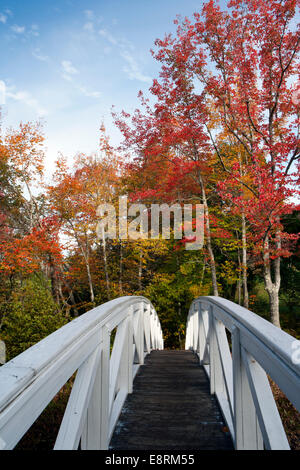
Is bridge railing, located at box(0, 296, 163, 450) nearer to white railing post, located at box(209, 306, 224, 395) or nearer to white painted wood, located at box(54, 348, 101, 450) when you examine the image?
white painted wood, located at box(54, 348, 101, 450)

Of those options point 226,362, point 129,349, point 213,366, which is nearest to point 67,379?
point 226,362

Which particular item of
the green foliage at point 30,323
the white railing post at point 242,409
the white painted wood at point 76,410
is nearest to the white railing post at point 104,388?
the white painted wood at point 76,410

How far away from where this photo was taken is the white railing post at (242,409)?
167 centimetres

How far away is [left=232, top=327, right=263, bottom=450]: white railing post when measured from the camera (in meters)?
1.67

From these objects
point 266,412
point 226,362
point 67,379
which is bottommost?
point 226,362

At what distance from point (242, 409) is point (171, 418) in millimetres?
942

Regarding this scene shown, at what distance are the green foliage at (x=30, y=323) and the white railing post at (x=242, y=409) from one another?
8240 millimetres

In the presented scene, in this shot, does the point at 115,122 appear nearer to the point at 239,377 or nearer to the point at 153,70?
the point at 153,70

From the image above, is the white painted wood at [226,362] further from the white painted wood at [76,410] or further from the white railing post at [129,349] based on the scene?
the white painted wood at [76,410]

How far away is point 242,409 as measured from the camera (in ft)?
5.62

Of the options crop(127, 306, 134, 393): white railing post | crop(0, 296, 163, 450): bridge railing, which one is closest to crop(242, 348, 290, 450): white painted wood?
crop(0, 296, 163, 450): bridge railing

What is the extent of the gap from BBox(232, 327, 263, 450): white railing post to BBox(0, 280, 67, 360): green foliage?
27.0 ft

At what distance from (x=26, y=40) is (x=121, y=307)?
9864 mm

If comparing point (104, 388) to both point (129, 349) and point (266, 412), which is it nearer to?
point (266, 412)
